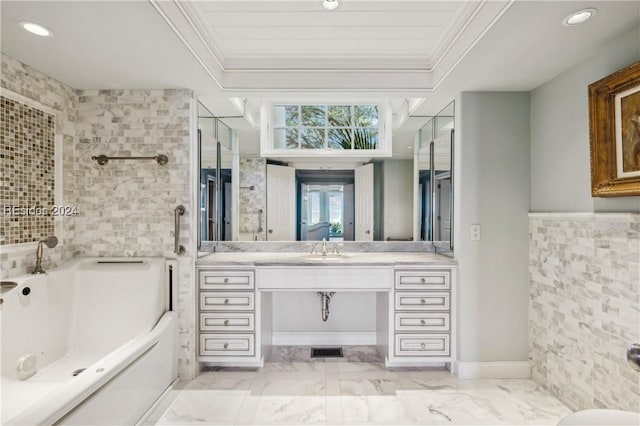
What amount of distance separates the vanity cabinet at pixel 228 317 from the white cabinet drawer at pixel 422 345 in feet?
3.51

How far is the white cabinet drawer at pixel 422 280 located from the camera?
247 cm

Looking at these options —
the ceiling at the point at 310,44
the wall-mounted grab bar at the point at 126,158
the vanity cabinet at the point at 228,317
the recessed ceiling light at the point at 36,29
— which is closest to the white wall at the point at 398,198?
the ceiling at the point at 310,44

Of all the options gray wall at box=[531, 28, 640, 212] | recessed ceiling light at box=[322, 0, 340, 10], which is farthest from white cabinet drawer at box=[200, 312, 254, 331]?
gray wall at box=[531, 28, 640, 212]

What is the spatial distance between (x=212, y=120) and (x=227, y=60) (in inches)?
26.1

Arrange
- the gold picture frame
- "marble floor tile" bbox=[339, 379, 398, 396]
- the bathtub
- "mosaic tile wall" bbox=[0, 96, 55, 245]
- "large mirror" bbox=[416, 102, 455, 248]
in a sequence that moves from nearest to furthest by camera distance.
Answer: the bathtub → the gold picture frame → "mosaic tile wall" bbox=[0, 96, 55, 245] → "marble floor tile" bbox=[339, 379, 398, 396] → "large mirror" bbox=[416, 102, 455, 248]

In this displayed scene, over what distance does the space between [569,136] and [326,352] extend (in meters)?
2.40

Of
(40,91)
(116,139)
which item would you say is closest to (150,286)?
(116,139)

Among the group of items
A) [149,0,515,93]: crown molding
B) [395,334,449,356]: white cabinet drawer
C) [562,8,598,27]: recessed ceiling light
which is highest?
[149,0,515,93]: crown molding

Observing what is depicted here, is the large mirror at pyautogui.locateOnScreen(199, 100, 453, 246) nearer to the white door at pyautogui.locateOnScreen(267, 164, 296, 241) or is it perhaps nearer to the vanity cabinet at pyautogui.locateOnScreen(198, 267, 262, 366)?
the white door at pyautogui.locateOnScreen(267, 164, 296, 241)

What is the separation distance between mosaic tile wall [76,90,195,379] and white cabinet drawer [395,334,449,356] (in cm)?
156

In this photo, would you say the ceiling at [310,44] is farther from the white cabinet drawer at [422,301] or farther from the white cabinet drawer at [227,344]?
the white cabinet drawer at [227,344]

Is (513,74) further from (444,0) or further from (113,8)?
(113,8)

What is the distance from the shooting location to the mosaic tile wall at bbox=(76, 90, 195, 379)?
2.46 metres

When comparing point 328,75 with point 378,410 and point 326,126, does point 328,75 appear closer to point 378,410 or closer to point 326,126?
point 326,126
